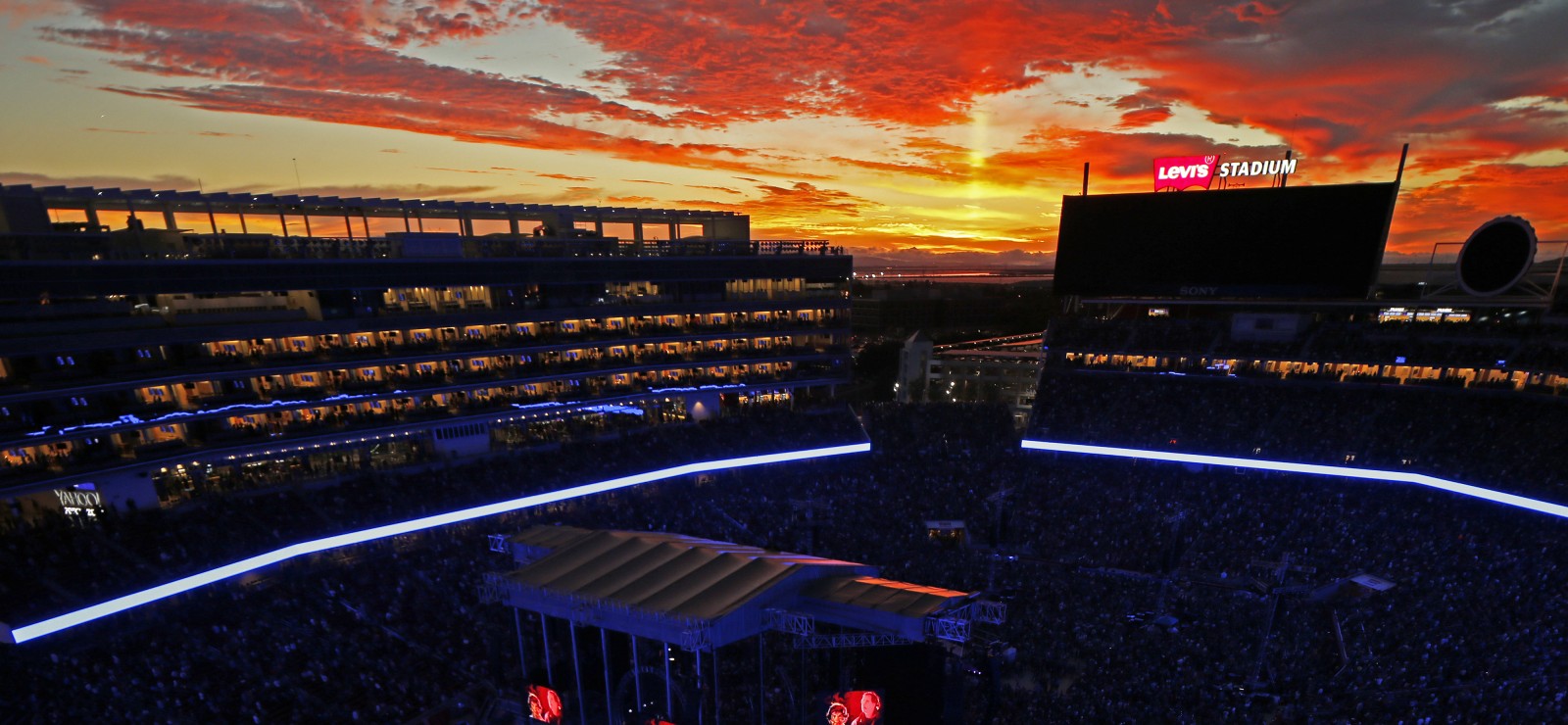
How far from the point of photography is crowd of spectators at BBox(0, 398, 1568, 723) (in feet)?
72.6

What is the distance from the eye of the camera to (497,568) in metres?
30.7

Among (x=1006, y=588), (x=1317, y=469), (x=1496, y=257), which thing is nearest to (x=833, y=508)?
(x=1006, y=588)

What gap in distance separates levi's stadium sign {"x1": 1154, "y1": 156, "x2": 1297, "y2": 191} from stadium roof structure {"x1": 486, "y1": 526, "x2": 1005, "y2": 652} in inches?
1353

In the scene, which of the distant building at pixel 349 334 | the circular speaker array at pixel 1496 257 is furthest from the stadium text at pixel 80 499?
the circular speaker array at pixel 1496 257

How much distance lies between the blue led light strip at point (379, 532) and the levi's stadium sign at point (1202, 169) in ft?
82.7

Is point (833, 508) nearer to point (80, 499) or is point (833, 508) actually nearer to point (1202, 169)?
point (1202, 169)

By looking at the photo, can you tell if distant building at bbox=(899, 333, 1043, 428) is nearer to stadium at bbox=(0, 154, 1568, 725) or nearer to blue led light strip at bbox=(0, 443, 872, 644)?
stadium at bbox=(0, 154, 1568, 725)

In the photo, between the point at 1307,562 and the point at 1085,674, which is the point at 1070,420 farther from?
the point at 1085,674

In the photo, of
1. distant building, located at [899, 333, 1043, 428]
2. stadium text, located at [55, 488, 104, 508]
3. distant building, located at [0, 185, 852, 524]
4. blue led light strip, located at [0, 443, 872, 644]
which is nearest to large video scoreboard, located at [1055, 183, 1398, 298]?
distant building, located at [0, 185, 852, 524]

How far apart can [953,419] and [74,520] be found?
45741mm

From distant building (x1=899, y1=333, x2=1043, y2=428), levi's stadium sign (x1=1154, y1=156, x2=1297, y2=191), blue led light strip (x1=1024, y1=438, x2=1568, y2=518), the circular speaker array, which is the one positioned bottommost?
→ distant building (x1=899, y1=333, x2=1043, y2=428)

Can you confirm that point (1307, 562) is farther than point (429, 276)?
No

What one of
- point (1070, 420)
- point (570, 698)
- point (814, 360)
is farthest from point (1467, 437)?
point (570, 698)

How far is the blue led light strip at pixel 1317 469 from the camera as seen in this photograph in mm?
→ 28656
